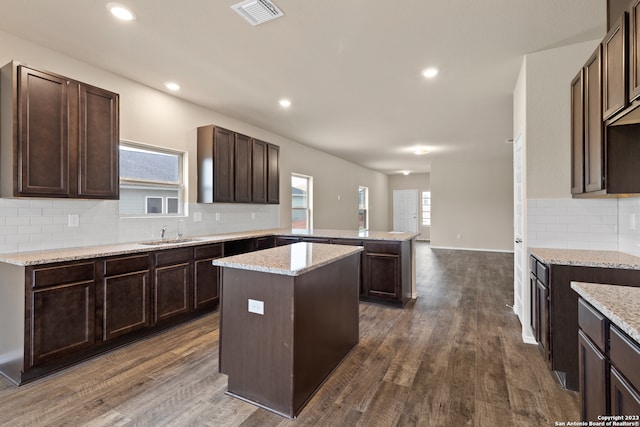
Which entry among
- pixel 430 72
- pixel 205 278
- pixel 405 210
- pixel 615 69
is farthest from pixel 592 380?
pixel 405 210

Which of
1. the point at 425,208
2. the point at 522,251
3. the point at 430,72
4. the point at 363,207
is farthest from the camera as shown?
the point at 425,208

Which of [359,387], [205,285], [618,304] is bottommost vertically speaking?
[359,387]

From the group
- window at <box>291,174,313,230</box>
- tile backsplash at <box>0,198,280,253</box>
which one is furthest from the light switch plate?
window at <box>291,174,313,230</box>

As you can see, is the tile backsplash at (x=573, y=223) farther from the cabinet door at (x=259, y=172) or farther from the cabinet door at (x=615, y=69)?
the cabinet door at (x=259, y=172)

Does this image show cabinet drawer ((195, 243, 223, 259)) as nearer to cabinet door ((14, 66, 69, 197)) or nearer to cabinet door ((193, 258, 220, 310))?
cabinet door ((193, 258, 220, 310))

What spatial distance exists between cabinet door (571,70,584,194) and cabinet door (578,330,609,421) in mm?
1611

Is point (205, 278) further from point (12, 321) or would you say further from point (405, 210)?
point (405, 210)

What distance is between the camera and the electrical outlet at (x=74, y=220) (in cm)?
293

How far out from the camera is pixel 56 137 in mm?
2553

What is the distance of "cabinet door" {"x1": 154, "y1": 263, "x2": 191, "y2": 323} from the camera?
3045 mm

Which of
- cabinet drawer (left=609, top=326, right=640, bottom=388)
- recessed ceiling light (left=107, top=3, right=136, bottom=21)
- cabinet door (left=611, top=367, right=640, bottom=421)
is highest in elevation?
recessed ceiling light (left=107, top=3, right=136, bottom=21)

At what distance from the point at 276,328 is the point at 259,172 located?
3.26 meters

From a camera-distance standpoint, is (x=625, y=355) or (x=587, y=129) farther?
(x=587, y=129)

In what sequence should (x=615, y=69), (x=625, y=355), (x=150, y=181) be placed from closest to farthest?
(x=625, y=355) < (x=615, y=69) < (x=150, y=181)
